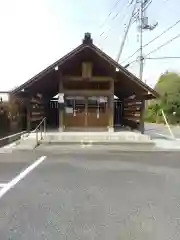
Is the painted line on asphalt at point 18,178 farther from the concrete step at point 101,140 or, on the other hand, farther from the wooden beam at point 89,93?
the wooden beam at point 89,93

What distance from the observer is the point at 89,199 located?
21.0ft

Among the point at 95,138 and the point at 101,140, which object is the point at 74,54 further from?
the point at 101,140

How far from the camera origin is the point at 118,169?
9.88 m

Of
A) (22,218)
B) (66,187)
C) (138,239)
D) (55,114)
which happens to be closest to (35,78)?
(55,114)

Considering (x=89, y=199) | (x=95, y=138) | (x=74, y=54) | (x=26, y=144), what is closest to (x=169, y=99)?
(x=74, y=54)

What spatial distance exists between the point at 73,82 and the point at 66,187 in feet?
44.3

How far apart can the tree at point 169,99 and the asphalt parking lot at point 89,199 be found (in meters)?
27.7

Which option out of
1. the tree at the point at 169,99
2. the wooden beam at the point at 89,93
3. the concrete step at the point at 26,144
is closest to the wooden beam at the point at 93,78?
the wooden beam at the point at 89,93

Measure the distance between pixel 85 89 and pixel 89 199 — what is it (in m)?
14.2

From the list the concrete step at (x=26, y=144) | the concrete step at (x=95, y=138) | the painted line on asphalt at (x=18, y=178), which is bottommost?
the painted line on asphalt at (x=18, y=178)

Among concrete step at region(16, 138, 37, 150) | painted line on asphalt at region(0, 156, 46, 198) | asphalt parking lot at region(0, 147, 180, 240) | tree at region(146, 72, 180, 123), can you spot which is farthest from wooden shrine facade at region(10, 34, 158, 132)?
tree at region(146, 72, 180, 123)

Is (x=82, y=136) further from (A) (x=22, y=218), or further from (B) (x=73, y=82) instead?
(A) (x=22, y=218)

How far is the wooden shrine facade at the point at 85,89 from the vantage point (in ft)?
60.0

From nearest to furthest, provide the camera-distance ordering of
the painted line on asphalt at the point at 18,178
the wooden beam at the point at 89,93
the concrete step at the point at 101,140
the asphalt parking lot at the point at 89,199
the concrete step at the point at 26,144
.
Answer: the asphalt parking lot at the point at 89,199
the painted line on asphalt at the point at 18,178
the concrete step at the point at 26,144
the concrete step at the point at 101,140
the wooden beam at the point at 89,93
